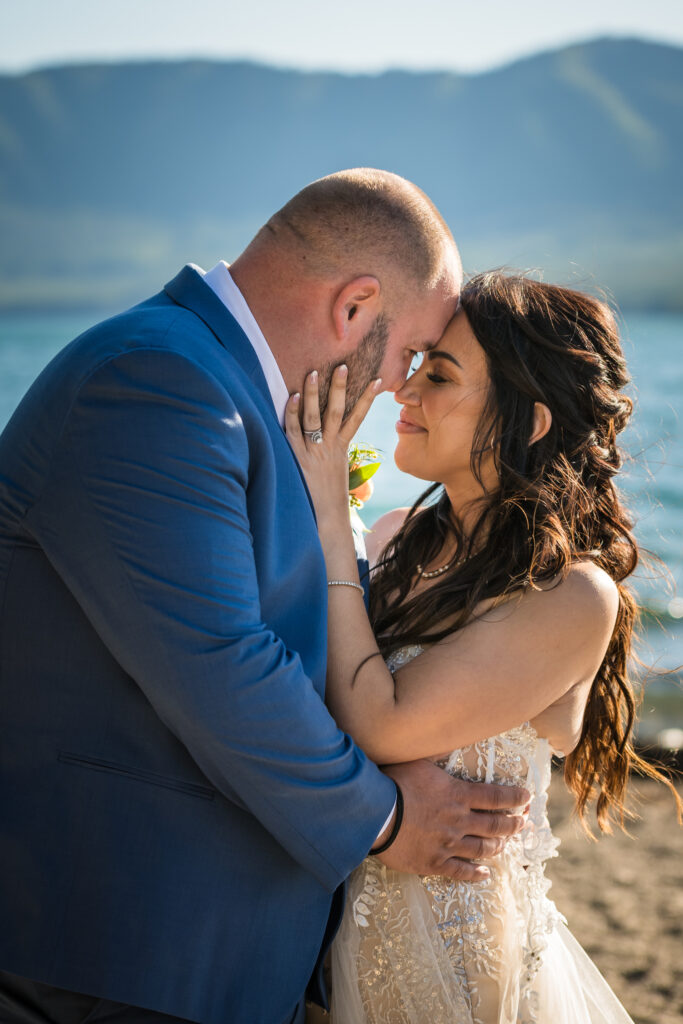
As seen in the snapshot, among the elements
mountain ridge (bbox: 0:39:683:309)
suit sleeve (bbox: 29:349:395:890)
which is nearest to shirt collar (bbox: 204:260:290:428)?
suit sleeve (bbox: 29:349:395:890)

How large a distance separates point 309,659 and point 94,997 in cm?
84

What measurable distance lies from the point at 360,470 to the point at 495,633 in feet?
2.40

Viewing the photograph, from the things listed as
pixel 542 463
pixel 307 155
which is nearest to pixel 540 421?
pixel 542 463

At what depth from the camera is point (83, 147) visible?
9412 cm

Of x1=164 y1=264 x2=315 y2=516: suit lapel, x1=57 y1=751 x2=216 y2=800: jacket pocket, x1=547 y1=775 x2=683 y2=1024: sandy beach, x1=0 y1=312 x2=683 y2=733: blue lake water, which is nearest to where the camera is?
x1=57 y1=751 x2=216 y2=800: jacket pocket

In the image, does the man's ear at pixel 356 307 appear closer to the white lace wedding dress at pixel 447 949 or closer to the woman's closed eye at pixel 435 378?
the woman's closed eye at pixel 435 378

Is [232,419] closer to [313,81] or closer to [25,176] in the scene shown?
[25,176]

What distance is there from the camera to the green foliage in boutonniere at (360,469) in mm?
2770

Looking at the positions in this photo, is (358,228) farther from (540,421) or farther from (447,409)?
(540,421)

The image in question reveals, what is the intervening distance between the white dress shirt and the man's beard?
0.15m

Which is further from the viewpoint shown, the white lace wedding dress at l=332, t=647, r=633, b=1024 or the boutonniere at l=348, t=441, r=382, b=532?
the boutonniere at l=348, t=441, r=382, b=532

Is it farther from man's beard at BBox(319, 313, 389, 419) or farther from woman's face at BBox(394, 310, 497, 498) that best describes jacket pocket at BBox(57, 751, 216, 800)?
woman's face at BBox(394, 310, 497, 498)

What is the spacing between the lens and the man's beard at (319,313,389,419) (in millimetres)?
2242

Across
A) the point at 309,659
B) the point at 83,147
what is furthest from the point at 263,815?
the point at 83,147
